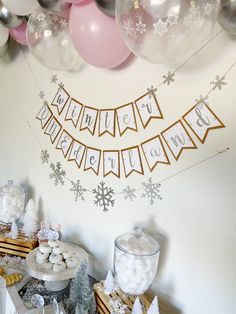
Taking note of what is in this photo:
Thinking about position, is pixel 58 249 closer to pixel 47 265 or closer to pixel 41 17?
pixel 47 265

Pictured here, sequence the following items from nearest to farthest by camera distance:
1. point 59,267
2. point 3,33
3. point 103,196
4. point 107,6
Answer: point 107,6 < point 59,267 < point 103,196 < point 3,33

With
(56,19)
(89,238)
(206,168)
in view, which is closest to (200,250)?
(206,168)

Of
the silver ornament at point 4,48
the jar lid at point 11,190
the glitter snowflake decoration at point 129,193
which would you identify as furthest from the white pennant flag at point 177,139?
the silver ornament at point 4,48

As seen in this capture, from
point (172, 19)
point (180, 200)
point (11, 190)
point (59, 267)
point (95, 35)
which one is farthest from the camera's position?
point (11, 190)

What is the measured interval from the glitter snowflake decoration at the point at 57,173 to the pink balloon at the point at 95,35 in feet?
2.02

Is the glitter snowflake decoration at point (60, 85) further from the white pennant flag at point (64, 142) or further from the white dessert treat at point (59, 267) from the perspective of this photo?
the white dessert treat at point (59, 267)

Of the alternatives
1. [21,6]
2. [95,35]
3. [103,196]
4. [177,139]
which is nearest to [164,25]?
[95,35]

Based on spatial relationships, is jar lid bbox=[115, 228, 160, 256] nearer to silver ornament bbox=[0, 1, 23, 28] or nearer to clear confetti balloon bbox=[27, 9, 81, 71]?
clear confetti balloon bbox=[27, 9, 81, 71]

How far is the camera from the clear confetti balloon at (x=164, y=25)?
787 millimetres

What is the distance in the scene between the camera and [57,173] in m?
1.55

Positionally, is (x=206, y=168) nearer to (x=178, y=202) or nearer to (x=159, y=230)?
(x=178, y=202)

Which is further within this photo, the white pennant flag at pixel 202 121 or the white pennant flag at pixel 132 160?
the white pennant flag at pixel 132 160

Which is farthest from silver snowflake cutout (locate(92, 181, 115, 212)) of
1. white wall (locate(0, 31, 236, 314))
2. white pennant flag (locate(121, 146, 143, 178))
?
white pennant flag (locate(121, 146, 143, 178))

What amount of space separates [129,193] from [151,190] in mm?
109
